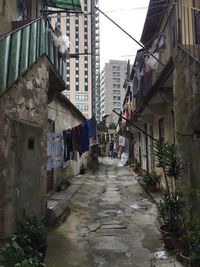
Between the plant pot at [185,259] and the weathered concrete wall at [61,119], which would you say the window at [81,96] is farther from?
the plant pot at [185,259]

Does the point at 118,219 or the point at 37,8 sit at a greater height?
the point at 37,8

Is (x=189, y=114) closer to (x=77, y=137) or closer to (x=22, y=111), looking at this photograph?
(x=22, y=111)

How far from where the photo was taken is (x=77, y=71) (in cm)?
8944

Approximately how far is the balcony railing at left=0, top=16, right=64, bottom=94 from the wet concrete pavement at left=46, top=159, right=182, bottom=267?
3385mm

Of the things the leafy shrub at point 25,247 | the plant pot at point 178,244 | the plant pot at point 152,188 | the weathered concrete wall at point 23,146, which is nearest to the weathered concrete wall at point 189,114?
the plant pot at point 178,244

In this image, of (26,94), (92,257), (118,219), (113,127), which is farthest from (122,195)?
(113,127)

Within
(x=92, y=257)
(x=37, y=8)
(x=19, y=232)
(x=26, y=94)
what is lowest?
(x=92, y=257)

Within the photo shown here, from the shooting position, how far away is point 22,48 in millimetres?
5766

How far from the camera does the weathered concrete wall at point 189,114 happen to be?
17.4ft

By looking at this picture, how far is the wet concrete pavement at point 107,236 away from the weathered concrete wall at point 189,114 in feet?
5.27

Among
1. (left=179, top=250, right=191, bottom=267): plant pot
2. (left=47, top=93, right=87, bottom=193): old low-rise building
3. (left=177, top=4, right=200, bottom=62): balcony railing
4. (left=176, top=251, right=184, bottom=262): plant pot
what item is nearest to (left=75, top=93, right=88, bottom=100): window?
(left=47, top=93, right=87, bottom=193): old low-rise building

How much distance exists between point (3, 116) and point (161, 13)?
8688 millimetres

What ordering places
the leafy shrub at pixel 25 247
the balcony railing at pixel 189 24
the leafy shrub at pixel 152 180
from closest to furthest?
the leafy shrub at pixel 25 247 < the balcony railing at pixel 189 24 < the leafy shrub at pixel 152 180

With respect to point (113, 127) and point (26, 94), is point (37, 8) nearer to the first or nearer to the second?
point (26, 94)
